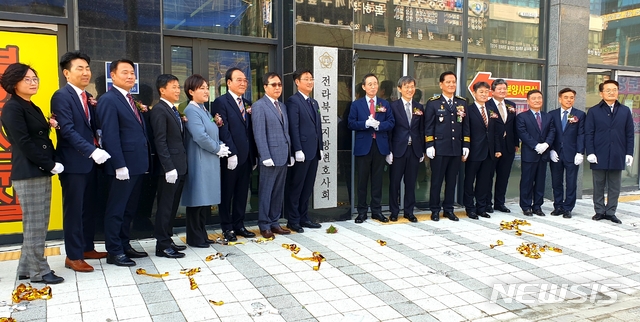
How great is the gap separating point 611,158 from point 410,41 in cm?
339

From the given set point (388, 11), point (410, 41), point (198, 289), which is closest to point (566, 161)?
point (410, 41)

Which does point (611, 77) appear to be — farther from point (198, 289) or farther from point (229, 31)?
point (198, 289)

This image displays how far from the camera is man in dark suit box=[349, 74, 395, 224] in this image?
22.7 feet

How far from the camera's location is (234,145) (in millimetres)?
5848

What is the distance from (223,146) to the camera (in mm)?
5543

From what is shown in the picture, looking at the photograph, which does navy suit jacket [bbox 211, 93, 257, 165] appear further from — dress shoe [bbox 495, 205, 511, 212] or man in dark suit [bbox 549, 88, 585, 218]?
man in dark suit [bbox 549, 88, 585, 218]

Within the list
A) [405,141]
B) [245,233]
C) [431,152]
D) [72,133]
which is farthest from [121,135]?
[431,152]

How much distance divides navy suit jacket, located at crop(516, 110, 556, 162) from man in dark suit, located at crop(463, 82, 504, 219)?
0.37m

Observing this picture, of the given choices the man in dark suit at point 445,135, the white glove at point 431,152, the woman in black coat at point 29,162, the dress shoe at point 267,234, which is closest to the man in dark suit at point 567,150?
the man in dark suit at point 445,135

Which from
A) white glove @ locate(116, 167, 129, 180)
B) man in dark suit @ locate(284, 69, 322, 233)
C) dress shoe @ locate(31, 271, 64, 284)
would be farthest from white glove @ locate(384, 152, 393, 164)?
dress shoe @ locate(31, 271, 64, 284)

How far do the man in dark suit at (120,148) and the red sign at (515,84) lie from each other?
222 inches

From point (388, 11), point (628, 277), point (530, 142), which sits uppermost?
point (388, 11)

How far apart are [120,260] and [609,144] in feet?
21.8

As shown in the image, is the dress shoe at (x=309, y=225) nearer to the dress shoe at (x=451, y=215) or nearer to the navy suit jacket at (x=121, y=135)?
the dress shoe at (x=451, y=215)
